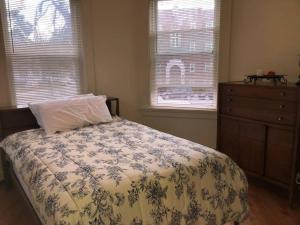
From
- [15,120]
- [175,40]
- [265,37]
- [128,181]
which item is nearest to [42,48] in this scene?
[15,120]

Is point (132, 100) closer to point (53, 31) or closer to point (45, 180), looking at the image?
point (53, 31)

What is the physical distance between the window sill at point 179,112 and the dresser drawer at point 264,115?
447 millimetres

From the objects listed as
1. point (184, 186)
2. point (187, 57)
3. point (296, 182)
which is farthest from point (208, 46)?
point (184, 186)

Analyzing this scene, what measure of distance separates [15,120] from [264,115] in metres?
2.38

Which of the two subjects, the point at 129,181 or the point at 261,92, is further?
the point at 261,92

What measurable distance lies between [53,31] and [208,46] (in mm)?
1767

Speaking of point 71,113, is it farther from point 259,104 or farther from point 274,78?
point 274,78

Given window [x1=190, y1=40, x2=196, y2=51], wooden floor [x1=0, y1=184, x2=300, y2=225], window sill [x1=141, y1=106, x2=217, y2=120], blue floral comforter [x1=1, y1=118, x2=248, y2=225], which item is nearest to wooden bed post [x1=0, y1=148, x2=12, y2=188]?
wooden floor [x1=0, y1=184, x2=300, y2=225]

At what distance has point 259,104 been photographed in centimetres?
243

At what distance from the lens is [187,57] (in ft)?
10.6

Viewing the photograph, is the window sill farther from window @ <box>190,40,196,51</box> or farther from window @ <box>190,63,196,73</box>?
window @ <box>190,40,196,51</box>

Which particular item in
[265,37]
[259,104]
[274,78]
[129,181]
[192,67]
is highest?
[265,37]

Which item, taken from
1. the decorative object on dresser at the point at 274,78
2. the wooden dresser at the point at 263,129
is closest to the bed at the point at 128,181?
the wooden dresser at the point at 263,129

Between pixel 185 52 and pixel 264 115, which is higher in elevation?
pixel 185 52
